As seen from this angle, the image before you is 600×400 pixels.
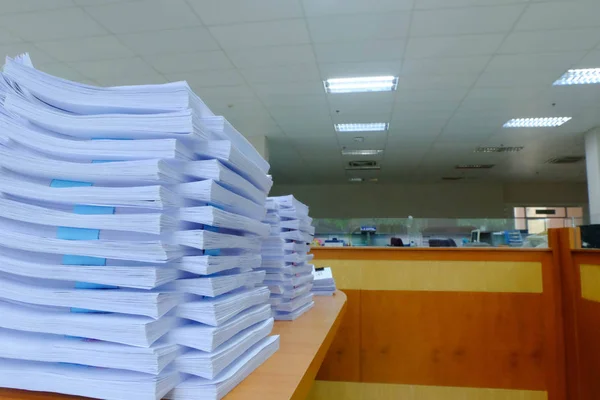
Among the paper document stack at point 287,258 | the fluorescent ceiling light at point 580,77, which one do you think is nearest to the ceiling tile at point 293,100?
the fluorescent ceiling light at point 580,77

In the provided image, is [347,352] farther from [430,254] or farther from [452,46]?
[452,46]

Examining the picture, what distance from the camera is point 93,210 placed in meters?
0.50

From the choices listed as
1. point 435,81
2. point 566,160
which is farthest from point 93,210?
point 566,160

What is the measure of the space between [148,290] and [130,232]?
7 centimetres

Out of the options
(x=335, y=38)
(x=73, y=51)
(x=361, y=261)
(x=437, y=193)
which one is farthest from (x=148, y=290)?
(x=437, y=193)

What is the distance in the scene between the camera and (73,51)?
4250 mm

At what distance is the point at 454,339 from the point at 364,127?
4774 mm

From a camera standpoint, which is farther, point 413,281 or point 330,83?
point 330,83

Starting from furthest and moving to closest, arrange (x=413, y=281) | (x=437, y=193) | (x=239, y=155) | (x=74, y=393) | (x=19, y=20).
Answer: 1. (x=437, y=193)
2. (x=19, y=20)
3. (x=413, y=281)
4. (x=239, y=155)
5. (x=74, y=393)

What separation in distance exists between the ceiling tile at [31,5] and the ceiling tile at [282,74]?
1.85 m

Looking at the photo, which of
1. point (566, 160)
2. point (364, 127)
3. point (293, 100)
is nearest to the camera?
point (293, 100)

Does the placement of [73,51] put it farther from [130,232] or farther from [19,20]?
[130,232]

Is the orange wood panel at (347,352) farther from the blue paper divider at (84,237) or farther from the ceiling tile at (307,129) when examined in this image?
the ceiling tile at (307,129)

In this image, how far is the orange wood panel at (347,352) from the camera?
2.60 m
